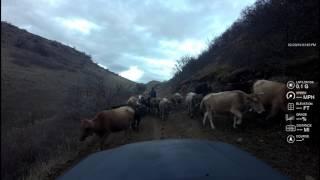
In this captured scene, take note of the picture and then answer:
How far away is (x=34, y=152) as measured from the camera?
1619cm

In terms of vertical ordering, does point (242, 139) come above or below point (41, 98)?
below

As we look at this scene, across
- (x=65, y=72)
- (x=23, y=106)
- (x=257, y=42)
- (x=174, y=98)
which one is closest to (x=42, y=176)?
(x=257, y=42)

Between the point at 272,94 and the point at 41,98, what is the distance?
2586 centimetres

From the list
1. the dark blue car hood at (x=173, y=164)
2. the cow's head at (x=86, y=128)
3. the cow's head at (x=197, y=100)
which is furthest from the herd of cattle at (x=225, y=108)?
the dark blue car hood at (x=173, y=164)

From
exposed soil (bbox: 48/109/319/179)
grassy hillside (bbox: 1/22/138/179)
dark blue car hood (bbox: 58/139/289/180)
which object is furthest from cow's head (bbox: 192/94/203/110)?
dark blue car hood (bbox: 58/139/289/180)

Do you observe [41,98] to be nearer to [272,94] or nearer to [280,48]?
[280,48]

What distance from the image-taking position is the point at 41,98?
36.1 metres

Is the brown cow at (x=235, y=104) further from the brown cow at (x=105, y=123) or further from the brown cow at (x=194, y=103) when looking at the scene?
the brown cow at (x=194, y=103)

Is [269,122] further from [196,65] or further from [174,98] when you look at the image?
[196,65]

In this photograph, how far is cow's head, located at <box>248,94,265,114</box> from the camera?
14469 millimetres

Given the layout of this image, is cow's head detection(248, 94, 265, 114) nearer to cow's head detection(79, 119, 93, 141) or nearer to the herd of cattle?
the herd of cattle

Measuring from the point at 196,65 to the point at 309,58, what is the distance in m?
26.5

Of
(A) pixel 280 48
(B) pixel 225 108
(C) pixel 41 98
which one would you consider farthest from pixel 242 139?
(C) pixel 41 98

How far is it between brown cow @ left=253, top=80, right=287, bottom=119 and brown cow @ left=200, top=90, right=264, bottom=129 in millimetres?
256
